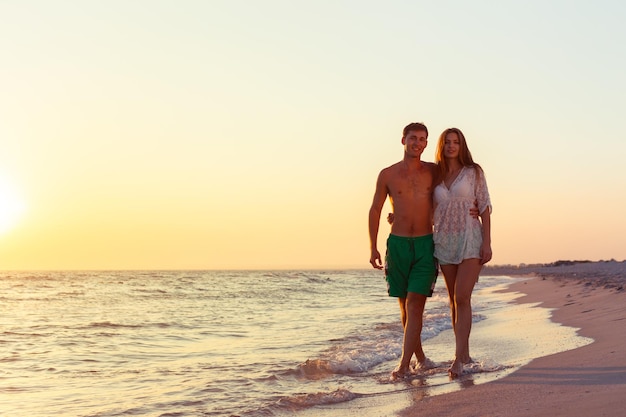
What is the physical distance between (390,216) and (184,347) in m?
4.24

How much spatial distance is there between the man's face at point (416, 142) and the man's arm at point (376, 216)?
0.34 meters

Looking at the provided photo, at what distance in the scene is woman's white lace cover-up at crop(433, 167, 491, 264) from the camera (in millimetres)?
5766

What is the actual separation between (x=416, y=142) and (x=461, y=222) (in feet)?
2.49

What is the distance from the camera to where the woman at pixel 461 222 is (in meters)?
5.77

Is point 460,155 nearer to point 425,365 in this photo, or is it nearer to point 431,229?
point 431,229

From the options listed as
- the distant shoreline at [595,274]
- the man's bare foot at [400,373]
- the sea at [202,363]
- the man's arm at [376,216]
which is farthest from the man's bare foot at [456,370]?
the distant shoreline at [595,274]

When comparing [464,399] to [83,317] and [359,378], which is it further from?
[83,317]

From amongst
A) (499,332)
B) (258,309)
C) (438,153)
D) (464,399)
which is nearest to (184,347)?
(499,332)

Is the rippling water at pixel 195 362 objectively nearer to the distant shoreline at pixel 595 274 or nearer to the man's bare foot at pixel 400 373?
the man's bare foot at pixel 400 373

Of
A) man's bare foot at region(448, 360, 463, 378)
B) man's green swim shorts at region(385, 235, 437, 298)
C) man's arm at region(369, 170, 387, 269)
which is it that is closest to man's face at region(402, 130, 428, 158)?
man's arm at region(369, 170, 387, 269)

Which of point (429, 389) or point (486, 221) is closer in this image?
point (429, 389)

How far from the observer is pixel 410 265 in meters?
6.04

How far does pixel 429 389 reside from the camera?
4.98 metres

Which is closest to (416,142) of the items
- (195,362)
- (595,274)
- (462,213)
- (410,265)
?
(462,213)
